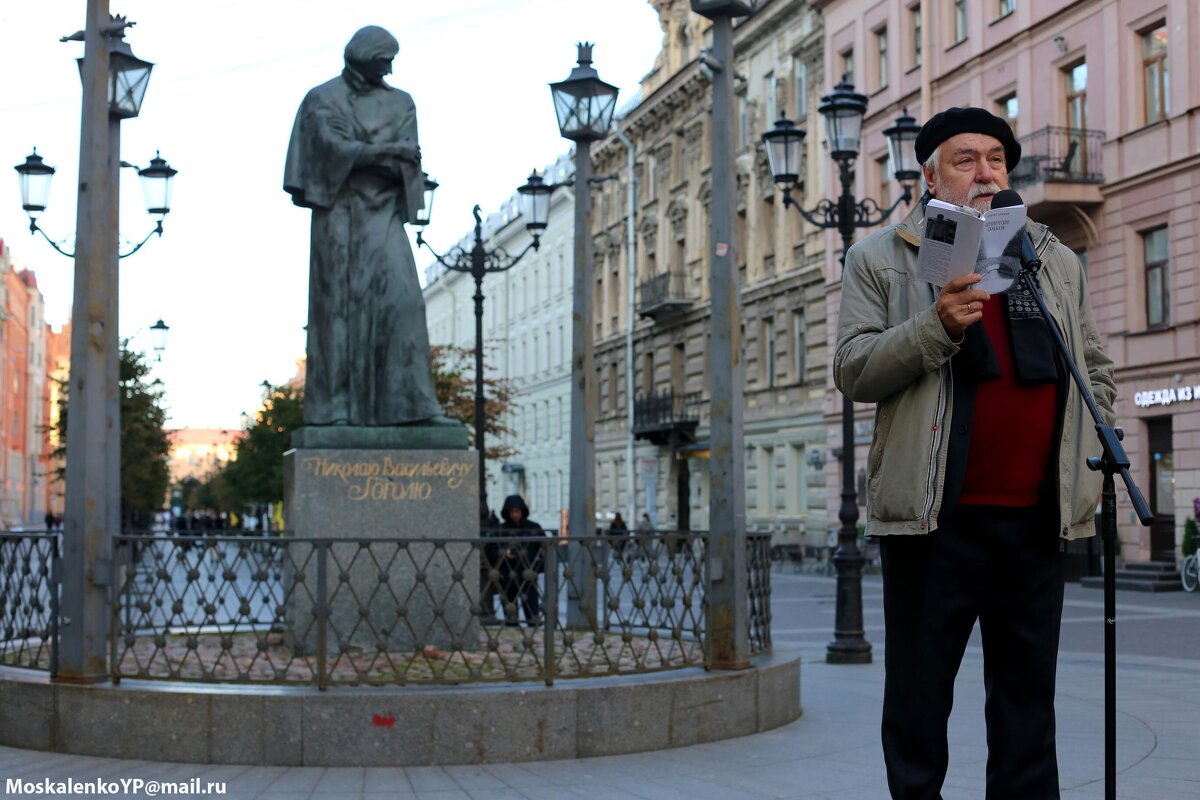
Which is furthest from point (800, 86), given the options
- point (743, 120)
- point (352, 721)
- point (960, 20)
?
point (352, 721)

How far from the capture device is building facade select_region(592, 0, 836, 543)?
4169 centimetres

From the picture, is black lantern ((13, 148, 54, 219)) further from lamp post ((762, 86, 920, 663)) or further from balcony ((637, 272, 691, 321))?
balcony ((637, 272, 691, 321))

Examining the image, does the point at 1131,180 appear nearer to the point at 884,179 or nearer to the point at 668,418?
the point at 884,179

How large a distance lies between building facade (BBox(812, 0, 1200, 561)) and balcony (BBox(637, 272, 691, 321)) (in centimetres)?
1739

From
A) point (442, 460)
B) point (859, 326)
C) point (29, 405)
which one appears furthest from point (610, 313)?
point (29, 405)

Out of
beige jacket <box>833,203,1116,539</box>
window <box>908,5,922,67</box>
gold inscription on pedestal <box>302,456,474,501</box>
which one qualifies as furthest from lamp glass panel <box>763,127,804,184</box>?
window <box>908,5,922,67</box>

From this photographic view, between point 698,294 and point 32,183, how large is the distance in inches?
1208

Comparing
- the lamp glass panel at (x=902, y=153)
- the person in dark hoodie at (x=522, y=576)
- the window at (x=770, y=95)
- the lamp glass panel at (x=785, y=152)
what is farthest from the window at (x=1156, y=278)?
the person in dark hoodie at (x=522, y=576)

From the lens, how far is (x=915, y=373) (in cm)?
378

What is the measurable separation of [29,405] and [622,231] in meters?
73.3

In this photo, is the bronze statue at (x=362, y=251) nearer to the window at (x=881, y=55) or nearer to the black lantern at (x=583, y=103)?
the black lantern at (x=583, y=103)

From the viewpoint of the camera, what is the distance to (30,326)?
386 feet

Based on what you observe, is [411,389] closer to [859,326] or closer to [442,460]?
[442,460]

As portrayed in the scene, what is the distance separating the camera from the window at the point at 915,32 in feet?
120
